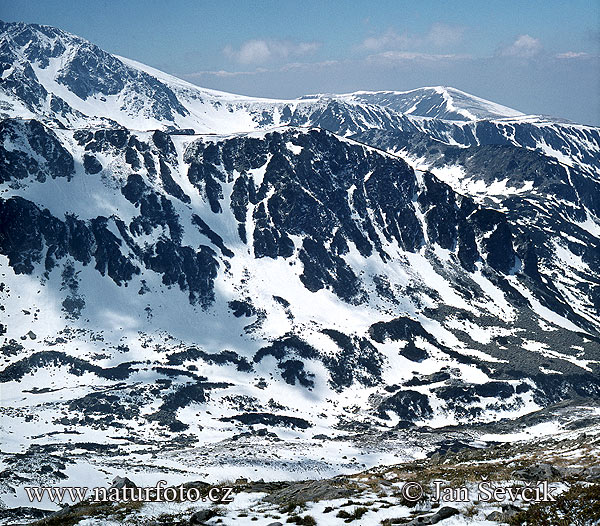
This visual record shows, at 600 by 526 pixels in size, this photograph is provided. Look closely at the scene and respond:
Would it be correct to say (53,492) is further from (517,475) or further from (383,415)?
(383,415)

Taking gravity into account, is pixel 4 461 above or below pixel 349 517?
above

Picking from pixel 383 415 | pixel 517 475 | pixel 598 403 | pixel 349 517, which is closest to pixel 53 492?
pixel 349 517

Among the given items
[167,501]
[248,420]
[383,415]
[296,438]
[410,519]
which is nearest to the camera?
[410,519]

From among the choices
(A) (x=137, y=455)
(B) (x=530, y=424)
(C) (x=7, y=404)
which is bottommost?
(B) (x=530, y=424)

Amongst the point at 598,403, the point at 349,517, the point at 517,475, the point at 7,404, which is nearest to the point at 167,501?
the point at 349,517

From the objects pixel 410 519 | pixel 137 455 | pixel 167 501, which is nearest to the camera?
pixel 410 519

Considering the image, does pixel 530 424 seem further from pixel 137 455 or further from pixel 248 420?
pixel 137 455

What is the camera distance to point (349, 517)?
36.3 meters

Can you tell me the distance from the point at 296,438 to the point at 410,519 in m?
140

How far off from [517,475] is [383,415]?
15825cm

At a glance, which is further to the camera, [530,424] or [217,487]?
[530,424]

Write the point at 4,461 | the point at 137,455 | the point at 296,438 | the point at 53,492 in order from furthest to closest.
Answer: the point at 296,438
the point at 137,455
the point at 4,461
the point at 53,492

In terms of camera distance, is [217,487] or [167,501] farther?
[217,487]

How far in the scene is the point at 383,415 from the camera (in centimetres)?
19850
